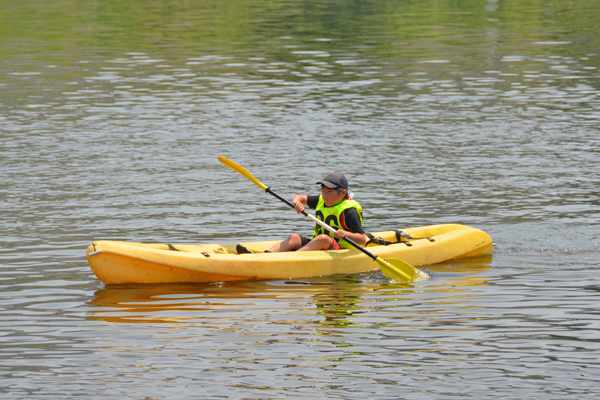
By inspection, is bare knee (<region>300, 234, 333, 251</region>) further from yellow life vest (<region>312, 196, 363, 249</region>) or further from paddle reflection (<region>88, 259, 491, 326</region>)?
paddle reflection (<region>88, 259, 491, 326</region>)

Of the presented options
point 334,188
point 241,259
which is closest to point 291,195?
point 334,188

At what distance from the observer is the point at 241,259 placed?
31.9 feet

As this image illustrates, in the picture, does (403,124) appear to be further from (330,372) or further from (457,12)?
(457,12)

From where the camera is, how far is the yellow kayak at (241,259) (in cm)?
943

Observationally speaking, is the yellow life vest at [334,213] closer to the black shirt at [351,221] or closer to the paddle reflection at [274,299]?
the black shirt at [351,221]

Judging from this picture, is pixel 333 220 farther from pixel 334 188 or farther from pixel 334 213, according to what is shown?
pixel 334 188

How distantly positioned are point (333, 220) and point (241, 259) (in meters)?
1.25

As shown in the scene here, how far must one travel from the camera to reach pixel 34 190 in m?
14.1

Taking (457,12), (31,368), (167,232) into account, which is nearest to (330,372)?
(31,368)

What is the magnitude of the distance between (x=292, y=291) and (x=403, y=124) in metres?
10.8

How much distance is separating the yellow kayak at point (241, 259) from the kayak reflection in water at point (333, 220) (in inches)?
8.2

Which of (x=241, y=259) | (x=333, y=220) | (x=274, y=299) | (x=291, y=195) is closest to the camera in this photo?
(x=274, y=299)

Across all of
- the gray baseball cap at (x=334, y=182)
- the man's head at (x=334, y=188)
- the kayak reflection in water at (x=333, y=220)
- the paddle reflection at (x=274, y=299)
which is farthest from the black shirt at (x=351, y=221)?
the paddle reflection at (x=274, y=299)

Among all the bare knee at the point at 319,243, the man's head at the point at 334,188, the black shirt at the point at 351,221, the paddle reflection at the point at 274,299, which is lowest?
the paddle reflection at the point at 274,299
